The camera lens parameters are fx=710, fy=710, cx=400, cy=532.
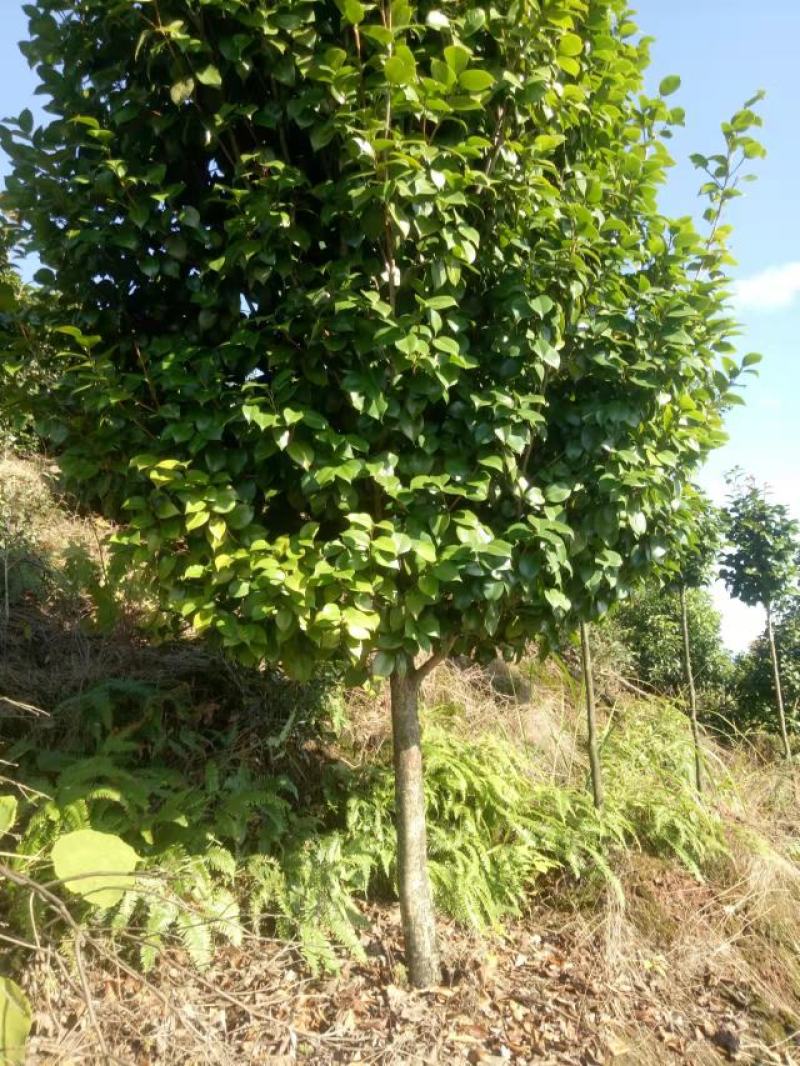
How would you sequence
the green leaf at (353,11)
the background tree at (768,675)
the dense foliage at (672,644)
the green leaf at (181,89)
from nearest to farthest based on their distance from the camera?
the green leaf at (353,11)
the green leaf at (181,89)
the dense foliage at (672,644)
the background tree at (768,675)

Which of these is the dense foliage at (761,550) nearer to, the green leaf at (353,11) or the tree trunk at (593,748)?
the tree trunk at (593,748)

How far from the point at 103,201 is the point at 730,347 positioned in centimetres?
294

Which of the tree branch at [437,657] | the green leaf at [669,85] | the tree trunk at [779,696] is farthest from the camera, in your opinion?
the tree trunk at [779,696]

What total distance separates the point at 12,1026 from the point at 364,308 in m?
2.44

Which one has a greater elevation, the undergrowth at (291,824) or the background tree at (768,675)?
the background tree at (768,675)

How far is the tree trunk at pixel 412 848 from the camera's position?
3.76 m

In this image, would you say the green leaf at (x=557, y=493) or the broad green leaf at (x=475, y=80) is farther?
the green leaf at (x=557, y=493)

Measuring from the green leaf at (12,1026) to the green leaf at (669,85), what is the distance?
413cm

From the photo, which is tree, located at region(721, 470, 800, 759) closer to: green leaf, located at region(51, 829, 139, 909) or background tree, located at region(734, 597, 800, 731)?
background tree, located at region(734, 597, 800, 731)

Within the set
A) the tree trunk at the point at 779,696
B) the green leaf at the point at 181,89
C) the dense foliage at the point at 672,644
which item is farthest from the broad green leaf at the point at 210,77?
the dense foliage at the point at 672,644

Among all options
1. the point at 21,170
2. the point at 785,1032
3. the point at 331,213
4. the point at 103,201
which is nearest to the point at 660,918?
the point at 785,1032

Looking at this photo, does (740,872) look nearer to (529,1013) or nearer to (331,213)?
(529,1013)

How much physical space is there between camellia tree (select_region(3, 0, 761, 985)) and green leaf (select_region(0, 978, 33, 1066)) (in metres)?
1.64

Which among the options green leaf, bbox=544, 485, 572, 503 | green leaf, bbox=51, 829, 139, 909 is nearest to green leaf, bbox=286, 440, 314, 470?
green leaf, bbox=544, 485, 572, 503
